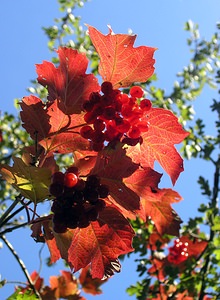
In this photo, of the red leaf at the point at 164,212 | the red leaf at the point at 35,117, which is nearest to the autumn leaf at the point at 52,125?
the red leaf at the point at 35,117

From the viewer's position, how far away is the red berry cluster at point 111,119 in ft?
4.98

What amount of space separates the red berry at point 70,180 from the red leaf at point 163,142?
355 mm

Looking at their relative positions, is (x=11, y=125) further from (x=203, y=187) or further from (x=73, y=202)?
(x=73, y=202)

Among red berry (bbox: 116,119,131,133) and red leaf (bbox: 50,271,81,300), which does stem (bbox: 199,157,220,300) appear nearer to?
red leaf (bbox: 50,271,81,300)

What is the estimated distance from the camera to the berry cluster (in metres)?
1.33

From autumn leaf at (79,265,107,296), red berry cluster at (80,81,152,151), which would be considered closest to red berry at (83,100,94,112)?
red berry cluster at (80,81,152,151)

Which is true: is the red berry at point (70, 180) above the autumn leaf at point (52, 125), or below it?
below

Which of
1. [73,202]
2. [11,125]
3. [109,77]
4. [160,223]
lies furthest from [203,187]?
[11,125]

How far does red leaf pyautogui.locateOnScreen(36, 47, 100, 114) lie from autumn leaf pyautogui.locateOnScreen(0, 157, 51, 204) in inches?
13.4

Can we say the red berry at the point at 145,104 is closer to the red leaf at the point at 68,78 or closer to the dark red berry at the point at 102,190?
the red leaf at the point at 68,78

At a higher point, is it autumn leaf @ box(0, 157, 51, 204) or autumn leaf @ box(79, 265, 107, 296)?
autumn leaf @ box(79, 265, 107, 296)

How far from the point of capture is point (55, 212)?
1.35 meters

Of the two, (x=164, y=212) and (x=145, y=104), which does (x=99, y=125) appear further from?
(x=164, y=212)

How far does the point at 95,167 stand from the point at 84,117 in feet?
0.75
